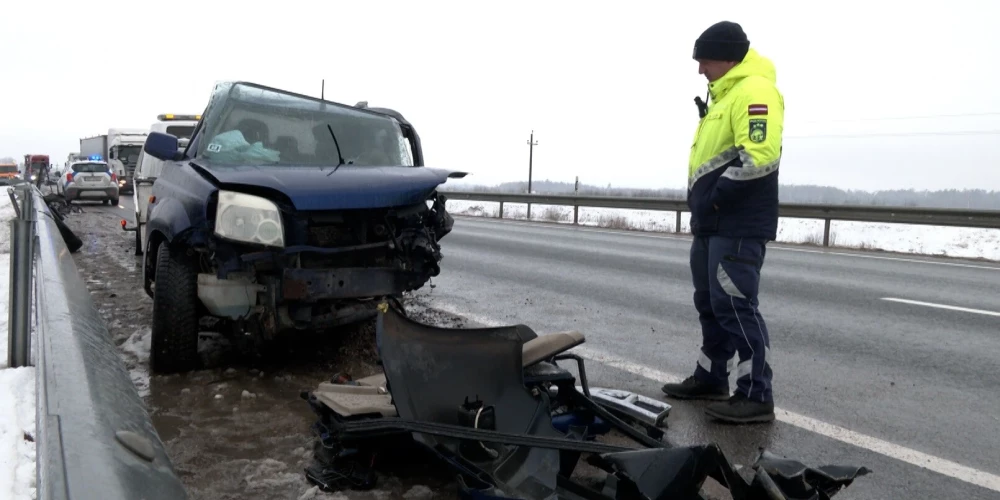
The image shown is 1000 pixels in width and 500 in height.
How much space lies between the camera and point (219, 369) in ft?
15.2

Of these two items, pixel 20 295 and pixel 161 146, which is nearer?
pixel 20 295

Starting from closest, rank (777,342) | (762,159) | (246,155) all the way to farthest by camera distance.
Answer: (762,159)
(246,155)
(777,342)

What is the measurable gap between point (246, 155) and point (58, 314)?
2382 millimetres

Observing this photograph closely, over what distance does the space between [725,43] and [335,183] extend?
2.30 m

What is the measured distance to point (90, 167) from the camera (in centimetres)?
2602

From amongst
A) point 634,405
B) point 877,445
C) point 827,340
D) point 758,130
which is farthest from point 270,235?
point 827,340

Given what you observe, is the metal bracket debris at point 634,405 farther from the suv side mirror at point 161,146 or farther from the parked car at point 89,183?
the parked car at point 89,183

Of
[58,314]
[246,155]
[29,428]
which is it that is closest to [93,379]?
[29,428]

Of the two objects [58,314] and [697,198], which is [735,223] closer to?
[697,198]

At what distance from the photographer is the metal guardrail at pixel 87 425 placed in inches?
60.4

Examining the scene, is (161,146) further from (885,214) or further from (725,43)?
(885,214)

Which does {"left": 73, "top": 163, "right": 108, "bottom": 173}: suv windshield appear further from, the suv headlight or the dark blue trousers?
the dark blue trousers

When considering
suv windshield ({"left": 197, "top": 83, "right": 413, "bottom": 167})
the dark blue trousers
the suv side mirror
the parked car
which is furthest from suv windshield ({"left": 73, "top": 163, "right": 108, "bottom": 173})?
the dark blue trousers

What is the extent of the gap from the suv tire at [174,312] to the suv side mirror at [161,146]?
33.0 inches
